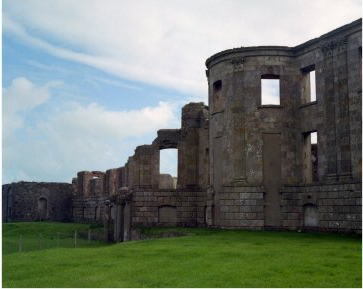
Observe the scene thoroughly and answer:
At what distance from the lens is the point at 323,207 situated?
26.1 meters

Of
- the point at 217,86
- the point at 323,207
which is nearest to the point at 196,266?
the point at 323,207

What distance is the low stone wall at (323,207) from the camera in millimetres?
24266

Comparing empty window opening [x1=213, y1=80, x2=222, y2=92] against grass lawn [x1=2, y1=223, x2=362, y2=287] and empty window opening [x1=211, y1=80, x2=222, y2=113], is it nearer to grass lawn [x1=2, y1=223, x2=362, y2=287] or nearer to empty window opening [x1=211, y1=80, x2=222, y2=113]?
empty window opening [x1=211, y1=80, x2=222, y2=113]

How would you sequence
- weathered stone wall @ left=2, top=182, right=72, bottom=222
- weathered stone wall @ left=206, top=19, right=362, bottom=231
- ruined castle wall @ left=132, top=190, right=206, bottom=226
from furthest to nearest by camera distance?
weathered stone wall @ left=2, top=182, right=72, bottom=222 → ruined castle wall @ left=132, top=190, right=206, bottom=226 → weathered stone wall @ left=206, top=19, right=362, bottom=231

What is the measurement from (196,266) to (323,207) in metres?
13.7

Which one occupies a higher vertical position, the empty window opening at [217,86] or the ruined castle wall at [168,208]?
the empty window opening at [217,86]

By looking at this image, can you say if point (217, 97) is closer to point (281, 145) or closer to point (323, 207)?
point (281, 145)

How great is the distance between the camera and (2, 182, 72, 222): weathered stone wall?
185 feet

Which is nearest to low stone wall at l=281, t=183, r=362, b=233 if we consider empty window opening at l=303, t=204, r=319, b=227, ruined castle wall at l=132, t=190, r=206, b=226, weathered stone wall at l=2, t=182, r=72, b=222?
empty window opening at l=303, t=204, r=319, b=227

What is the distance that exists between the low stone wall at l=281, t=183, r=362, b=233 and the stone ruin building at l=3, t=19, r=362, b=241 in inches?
1.9

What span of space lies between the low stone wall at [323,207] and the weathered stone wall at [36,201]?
35.5m

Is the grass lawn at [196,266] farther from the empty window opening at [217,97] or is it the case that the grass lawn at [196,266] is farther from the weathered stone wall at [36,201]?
the weathered stone wall at [36,201]

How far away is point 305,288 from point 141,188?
2752 cm

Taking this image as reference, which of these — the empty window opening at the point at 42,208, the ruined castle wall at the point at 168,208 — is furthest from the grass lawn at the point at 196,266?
the empty window opening at the point at 42,208
